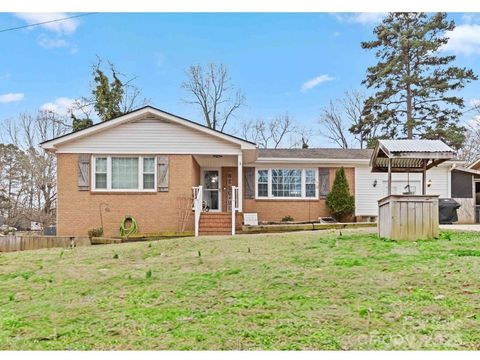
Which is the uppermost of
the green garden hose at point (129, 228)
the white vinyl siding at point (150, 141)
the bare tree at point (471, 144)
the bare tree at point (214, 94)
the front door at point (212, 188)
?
the bare tree at point (214, 94)

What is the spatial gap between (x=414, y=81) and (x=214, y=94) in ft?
42.0

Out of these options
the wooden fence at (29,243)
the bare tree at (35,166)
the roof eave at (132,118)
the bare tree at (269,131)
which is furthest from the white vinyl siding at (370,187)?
the bare tree at (35,166)

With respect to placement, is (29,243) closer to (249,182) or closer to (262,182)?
(249,182)

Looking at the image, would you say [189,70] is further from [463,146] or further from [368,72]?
[463,146]

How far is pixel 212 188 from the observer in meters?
18.0

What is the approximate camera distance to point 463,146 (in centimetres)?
2952

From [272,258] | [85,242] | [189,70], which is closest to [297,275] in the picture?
[272,258]

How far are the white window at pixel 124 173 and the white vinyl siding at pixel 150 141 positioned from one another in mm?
256

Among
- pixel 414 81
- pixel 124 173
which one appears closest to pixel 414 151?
pixel 124 173

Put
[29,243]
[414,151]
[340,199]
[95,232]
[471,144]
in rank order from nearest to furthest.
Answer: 1. [414,151]
2. [29,243]
3. [95,232]
4. [340,199]
5. [471,144]

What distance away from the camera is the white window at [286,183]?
18.0 metres

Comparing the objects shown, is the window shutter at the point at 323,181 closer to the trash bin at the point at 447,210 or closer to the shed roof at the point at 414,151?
the trash bin at the point at 447,210

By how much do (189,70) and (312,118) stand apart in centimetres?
910

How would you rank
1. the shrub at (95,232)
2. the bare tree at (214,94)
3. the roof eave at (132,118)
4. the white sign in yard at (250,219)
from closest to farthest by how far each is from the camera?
1. the shrub at (95,232)
2. the roof eave at (132,118)
3. the white sign in yard at (250,219)
4. the bare tree at (214,94)
